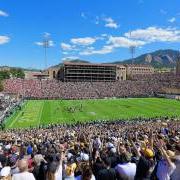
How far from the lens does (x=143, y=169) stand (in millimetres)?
8938

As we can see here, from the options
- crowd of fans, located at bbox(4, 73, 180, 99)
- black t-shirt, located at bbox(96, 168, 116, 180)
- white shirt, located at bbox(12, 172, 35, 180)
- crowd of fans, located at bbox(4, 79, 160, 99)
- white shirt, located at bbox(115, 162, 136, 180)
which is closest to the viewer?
white shirt, located at bbox(12, 172, 35, 180)

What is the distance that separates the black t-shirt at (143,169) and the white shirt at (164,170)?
51cm

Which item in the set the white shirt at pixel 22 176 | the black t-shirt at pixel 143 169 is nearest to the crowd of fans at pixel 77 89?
the black t-shirt at pixel 143 169

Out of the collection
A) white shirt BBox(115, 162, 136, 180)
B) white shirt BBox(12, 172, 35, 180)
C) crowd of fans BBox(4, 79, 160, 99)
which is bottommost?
crowd of fans BBox(4, 79, 160, 99)

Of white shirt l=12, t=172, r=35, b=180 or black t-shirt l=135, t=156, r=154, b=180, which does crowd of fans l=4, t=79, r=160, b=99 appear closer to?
black t-shirt l=135, t=156, r=154, b=180

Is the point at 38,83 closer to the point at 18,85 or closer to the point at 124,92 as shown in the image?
the point at 18,85

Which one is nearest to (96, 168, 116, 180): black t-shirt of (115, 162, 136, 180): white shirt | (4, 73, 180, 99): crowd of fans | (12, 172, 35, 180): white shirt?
(115, 162, 136, 180): white shirt

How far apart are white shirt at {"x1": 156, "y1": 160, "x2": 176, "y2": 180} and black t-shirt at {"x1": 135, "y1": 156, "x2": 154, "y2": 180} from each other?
51 centimetres

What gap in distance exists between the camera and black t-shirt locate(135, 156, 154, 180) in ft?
29.2

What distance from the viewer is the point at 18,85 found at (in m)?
119

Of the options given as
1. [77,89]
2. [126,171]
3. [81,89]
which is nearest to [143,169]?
[126,171]

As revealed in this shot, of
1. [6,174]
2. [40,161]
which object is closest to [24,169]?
[6,174]

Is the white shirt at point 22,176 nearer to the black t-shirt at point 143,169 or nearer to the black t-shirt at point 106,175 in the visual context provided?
the black t-shirt at point 106,175

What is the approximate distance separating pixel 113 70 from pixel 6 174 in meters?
142
